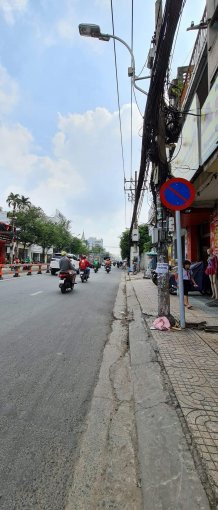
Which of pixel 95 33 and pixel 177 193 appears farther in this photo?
pixel 95 33

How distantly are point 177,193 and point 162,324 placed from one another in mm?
2485

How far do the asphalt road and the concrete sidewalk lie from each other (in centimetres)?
59

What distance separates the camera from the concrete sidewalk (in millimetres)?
1942

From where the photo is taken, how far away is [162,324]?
5.99 meters

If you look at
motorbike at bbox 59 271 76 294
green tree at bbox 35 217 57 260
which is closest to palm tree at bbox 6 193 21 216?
green tree at bbox 35 217 57 260

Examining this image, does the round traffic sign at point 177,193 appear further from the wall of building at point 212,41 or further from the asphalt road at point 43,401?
the wall of building at point 212,41

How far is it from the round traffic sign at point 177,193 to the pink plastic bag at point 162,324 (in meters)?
2.14

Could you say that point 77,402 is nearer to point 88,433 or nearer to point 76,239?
point 88,433

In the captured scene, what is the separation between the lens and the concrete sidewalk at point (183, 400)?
6.37ft

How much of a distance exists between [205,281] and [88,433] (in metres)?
9.52

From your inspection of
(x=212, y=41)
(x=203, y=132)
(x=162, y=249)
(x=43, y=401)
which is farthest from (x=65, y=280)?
(x=43, y=401)

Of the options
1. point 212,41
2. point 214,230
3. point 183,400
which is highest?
point 212,41

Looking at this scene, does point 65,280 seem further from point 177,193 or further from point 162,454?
point 162,454

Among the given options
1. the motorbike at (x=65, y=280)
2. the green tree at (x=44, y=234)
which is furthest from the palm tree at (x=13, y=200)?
the motorbike at (x=65, y=280)
